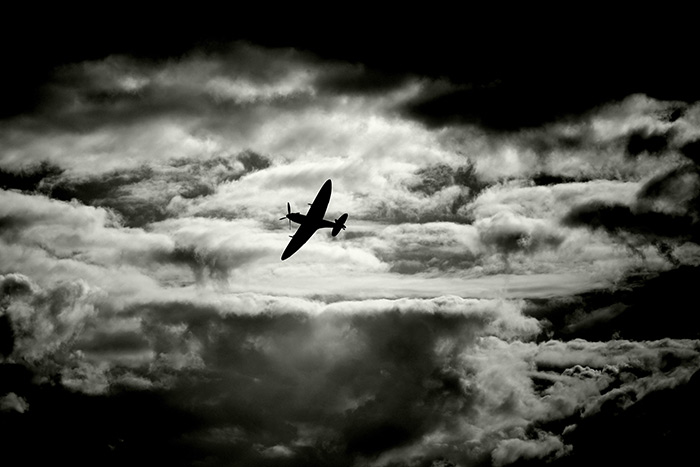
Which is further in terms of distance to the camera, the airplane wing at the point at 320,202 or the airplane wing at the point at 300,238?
the airplane wing at the point at 300,238

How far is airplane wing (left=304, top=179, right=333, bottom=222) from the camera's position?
6309 cm

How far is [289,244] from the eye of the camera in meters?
66.4

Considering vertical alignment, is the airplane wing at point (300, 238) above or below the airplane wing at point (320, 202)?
below

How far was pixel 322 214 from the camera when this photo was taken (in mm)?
64438

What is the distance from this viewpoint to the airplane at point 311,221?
207ft

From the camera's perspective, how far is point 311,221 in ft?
211

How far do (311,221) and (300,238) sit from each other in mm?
3368

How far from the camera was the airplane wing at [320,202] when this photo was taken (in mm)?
63094

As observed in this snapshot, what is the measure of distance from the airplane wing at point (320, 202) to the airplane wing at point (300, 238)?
149cm

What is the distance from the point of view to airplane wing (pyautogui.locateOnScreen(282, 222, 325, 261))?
65188 mm

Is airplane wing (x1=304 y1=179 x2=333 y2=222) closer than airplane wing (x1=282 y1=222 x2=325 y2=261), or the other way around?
airplane wing (x1=304 y1=179 x2=333 y2=222)

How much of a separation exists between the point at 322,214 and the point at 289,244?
5.99 metres

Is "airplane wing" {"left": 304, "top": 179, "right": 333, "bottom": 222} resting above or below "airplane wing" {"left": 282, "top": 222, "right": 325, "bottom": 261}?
above

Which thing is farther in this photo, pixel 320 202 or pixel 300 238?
pixel 300 238
